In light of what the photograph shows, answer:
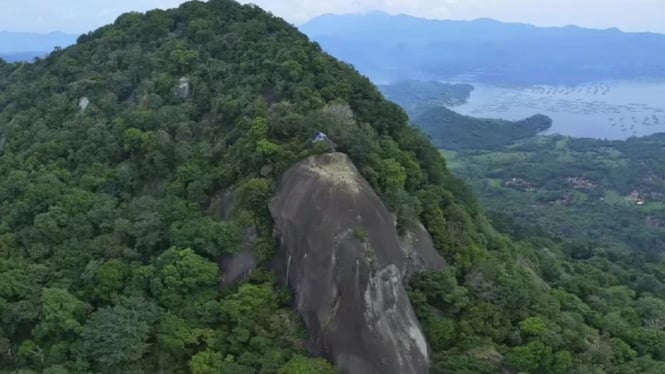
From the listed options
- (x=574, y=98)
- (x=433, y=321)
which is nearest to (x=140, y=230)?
(x=433, y=321)

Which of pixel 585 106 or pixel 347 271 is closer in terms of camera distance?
pixel 347 271

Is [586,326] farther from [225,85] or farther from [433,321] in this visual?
[225,85]

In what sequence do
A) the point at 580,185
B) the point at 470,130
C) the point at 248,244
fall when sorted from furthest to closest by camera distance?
the point at 470,130
the point at 580,185
the point at 248,244

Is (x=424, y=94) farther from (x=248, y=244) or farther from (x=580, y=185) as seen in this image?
(x=248, y=244)

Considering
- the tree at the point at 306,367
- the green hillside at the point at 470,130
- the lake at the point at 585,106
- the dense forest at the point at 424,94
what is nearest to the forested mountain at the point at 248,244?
the tree at the point at 306,367

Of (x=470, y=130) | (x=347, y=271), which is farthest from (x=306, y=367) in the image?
(x=470, y=130)

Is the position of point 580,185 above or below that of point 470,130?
below
